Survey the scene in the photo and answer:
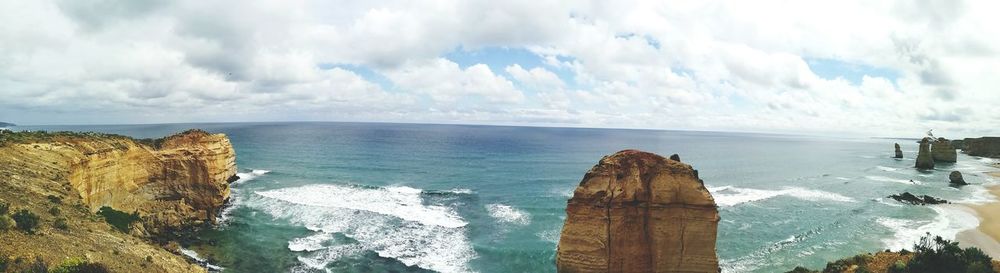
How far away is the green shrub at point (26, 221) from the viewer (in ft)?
59.4

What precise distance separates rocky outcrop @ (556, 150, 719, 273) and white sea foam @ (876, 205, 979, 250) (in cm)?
→ 2658

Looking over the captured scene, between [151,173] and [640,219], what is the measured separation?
4106 centimetres

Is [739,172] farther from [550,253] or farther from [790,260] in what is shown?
[550,253]

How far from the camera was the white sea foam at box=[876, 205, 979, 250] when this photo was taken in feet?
127

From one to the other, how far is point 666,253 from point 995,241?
38712mm

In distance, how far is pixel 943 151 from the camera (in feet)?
342

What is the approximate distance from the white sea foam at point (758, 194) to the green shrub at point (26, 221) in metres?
52.6

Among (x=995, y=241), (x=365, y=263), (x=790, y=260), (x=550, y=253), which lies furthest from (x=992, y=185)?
(x=365, y=263)

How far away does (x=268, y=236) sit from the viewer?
3800cm

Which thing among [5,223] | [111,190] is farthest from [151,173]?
[5,223]

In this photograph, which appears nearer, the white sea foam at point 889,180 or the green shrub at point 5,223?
the green shrub at point 5,223

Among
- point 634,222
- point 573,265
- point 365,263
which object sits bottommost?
point 365,263

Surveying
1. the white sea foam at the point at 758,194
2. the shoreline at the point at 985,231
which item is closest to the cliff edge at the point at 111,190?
the white sea foam at the point at 758,194

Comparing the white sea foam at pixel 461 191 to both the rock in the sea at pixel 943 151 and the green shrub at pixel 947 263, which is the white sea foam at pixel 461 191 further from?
the rock in the sea at pixel 943 151
